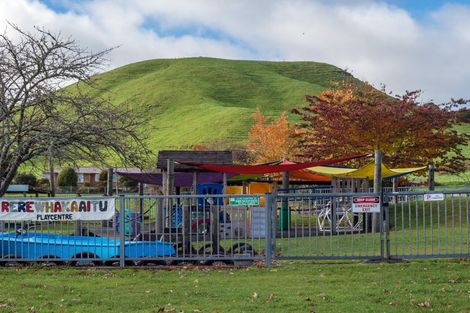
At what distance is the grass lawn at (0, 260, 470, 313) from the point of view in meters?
8.73

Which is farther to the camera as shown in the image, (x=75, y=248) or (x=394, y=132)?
(x=394, y=132)

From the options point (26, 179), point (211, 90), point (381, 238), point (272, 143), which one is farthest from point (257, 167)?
point (211, 90)

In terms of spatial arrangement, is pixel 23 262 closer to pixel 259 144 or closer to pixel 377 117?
pixel 377 117

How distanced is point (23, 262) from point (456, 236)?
1004 centimetres

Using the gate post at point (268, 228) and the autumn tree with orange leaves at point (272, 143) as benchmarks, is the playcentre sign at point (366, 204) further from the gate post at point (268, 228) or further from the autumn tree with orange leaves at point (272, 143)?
the autumn tree with orange leaves at point (272, 143)

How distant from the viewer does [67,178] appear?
2435 inches

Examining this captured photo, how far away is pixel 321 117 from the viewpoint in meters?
31.6

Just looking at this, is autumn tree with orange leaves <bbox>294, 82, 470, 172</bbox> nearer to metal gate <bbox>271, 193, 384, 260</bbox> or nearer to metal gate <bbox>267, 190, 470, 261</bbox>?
metal gate <bbox>267, 190, 470, 261</bbox>

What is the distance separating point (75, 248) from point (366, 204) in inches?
212

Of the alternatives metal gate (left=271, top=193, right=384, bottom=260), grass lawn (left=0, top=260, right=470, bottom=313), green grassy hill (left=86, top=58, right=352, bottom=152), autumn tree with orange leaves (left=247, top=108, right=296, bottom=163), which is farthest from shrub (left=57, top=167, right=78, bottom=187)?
grass lawn (left=0, top=260, right=470, bottom=313)

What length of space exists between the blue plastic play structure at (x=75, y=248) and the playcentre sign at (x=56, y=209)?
375mm

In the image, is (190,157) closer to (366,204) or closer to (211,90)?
(366,204)

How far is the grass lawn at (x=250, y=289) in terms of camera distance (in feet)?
28.6

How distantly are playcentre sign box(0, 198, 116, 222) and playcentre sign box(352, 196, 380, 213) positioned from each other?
4.49 meters
